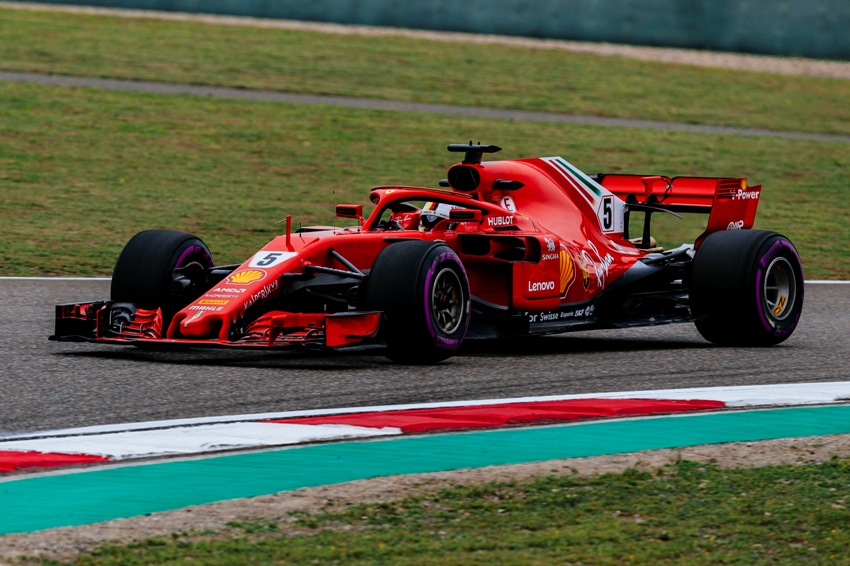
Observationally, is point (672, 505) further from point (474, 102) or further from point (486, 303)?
point (474, 102)

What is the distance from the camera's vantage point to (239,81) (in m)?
27.2

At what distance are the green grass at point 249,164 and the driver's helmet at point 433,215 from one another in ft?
16.3

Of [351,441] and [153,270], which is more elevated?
[153,270]

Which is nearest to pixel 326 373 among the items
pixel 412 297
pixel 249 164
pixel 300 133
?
pixel 412 297

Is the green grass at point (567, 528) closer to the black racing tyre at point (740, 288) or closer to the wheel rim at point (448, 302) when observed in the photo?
the wheel rim at point (448, 302)

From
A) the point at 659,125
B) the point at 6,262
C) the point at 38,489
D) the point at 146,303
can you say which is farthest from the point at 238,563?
the point at 659,125

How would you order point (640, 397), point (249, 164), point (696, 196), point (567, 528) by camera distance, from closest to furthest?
point (567, 528) → point (640, 397) → point (696, 196) → point (249, 164)

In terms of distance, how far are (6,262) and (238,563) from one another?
A: 10253 millimetres

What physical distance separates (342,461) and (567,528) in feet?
4.14

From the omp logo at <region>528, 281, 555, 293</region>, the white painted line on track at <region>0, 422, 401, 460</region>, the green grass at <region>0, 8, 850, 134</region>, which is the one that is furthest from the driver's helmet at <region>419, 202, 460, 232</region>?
the green grass at <region>0, 8, 850, 134</region>

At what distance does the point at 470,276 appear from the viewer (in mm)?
9766

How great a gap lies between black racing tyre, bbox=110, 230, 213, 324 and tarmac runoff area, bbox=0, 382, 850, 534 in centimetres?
253

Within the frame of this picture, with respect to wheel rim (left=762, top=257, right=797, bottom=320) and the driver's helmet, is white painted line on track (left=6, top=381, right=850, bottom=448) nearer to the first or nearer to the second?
wheel rim (left=762, top=257, right=797, bottom=320)

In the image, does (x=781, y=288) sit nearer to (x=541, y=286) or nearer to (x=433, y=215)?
(x=541, y=286)
